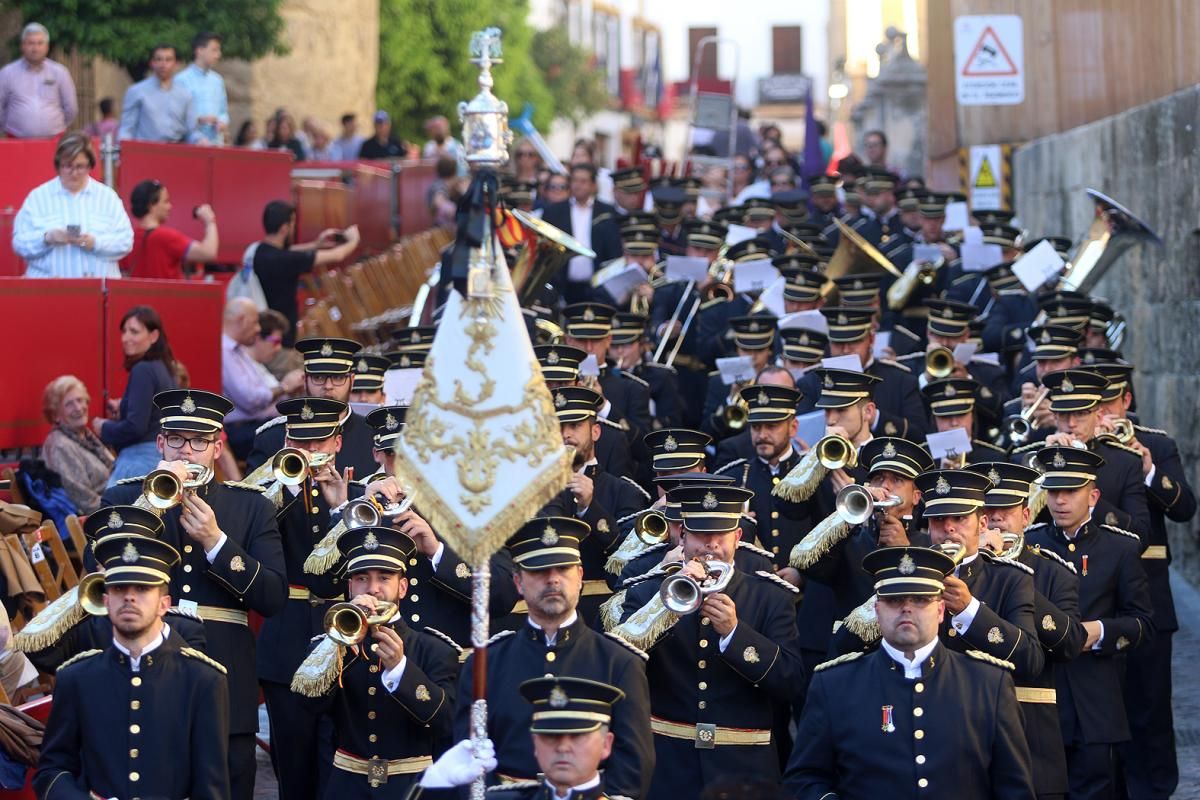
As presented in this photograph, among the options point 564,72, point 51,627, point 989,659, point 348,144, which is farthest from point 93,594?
point 564,72

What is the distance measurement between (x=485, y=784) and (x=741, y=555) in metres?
1.95

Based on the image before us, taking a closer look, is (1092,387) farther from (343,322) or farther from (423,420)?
(343,322)

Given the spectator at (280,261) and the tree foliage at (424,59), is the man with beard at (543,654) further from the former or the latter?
the tree foliage at (424,59)

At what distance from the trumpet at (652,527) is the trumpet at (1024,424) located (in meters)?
3.41

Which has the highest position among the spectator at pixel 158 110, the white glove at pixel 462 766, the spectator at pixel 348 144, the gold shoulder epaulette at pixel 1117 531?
the spectator at pixel 348 144

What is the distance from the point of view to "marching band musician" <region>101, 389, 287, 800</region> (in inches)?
366

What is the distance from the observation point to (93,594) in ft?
27.3

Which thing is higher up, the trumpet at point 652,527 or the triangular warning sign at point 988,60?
the triangular warning sign at point 988,60

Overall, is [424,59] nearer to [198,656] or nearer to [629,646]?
[198,656]

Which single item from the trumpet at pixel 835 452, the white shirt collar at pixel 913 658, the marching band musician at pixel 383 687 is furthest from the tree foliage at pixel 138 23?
the white shirt collar at pixel 913 658

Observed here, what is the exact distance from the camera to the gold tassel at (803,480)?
10242 millimetres

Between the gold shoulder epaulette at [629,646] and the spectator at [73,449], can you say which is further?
the spectator at [73,449]

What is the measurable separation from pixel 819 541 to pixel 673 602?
4.71 ft

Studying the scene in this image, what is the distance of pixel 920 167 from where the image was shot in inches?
1389
